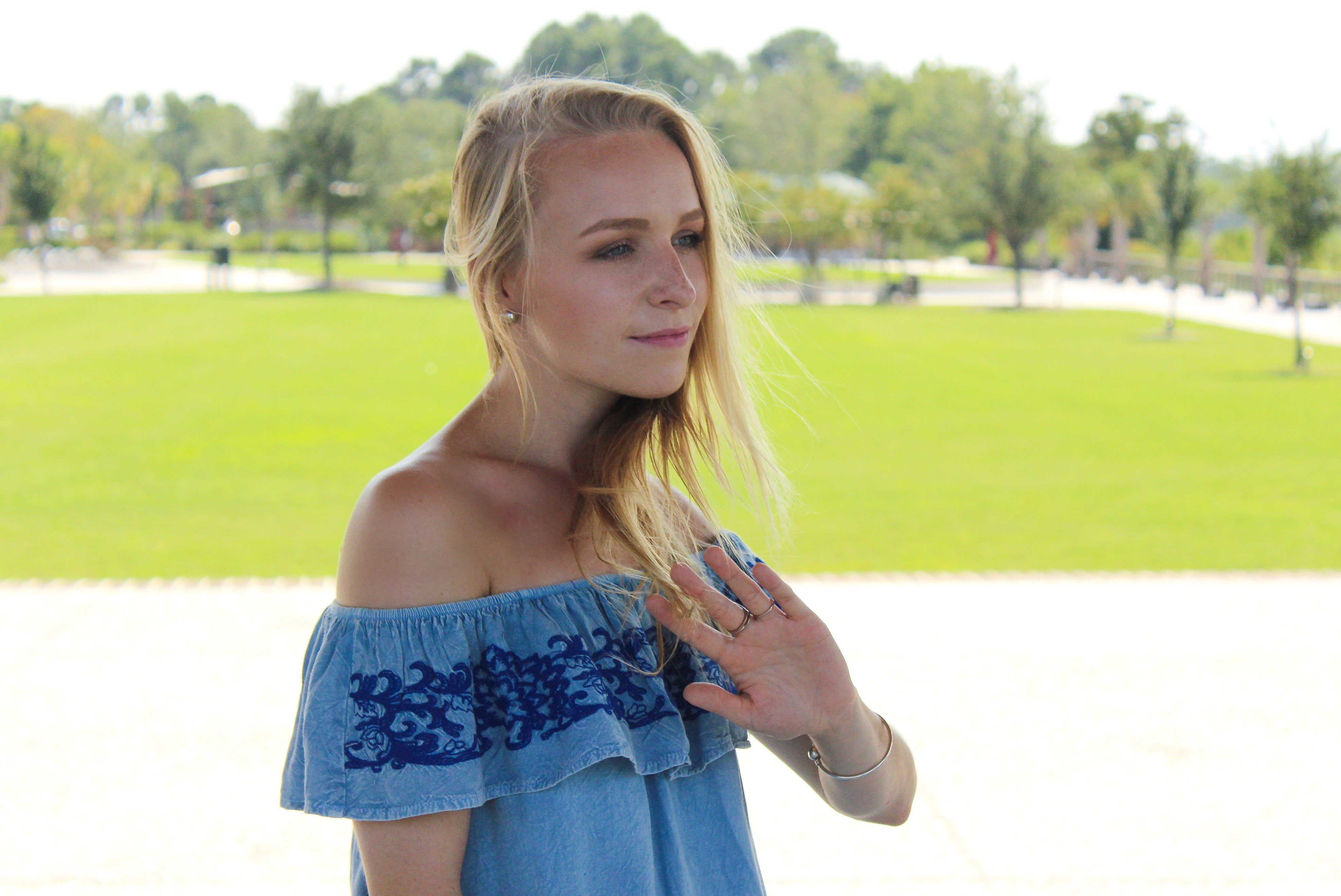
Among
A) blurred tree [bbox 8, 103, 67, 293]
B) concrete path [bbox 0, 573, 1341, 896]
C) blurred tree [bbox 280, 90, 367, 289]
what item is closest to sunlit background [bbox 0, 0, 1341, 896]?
concrete path [bbox 0, 573, 1341, 896]

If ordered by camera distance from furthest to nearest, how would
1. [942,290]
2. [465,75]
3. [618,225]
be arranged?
[465,75]
[942,290]
[618,225]

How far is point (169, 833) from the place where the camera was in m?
3.54

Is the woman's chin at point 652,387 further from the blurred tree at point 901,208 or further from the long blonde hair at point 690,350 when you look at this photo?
the blurred tree at point 901,208

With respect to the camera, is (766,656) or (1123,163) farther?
(1123,163)

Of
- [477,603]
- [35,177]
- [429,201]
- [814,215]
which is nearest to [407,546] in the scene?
[477,603]

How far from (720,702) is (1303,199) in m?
25.0

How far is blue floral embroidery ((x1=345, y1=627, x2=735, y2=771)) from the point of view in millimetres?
1217

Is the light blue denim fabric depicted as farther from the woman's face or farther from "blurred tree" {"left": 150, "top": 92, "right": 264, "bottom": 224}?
"blurred tree" {"left": 150, "top": 92, "right": 264, "bottom": 224}

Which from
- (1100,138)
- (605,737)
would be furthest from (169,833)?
(1100,138)

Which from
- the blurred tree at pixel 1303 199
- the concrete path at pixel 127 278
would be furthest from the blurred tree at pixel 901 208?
the blurred tree at pixel 1303 199

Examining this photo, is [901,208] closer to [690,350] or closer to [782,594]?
[690,350]

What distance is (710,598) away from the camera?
1294 mm

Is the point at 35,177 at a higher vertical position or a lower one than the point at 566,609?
higher

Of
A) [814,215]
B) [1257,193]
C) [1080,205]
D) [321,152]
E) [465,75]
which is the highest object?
[465,75]
